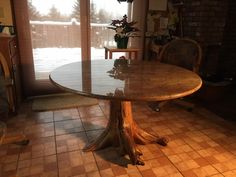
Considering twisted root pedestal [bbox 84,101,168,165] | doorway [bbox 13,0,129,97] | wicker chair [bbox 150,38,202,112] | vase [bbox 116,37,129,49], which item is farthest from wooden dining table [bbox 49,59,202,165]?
doorway [bbox 13,0,129,97]

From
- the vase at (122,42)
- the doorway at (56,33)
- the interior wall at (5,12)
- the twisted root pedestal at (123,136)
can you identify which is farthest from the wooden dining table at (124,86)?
the interior wall at (5,12)

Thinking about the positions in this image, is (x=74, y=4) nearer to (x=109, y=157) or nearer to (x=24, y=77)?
(x=24, y=77)

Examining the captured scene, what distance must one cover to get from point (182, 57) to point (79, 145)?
64.5 inches

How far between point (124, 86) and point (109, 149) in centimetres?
A: 80

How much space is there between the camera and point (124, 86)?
1.33m

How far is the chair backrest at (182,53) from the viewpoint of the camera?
2.50m

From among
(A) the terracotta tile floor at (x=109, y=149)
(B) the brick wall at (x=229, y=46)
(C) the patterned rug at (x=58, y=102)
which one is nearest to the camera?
(A) the terracotta tile floor at (x=109, y=149)

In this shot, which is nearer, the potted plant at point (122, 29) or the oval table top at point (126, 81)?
the oval table top at point (126, 81)

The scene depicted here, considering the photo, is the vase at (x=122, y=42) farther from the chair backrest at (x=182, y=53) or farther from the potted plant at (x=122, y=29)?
the chair backrest at (x=182, y=53)

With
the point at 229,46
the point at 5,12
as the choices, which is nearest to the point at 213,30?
the point at 229,46

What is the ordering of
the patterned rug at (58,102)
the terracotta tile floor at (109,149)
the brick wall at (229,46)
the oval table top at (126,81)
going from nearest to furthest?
the oval table top at (126,81), the terracotta tile floor at (109,149), the patterned rug at (58,102), the brick wall at (229,46)

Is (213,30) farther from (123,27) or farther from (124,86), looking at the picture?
(124,86)

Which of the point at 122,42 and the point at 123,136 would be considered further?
the point at 122,42

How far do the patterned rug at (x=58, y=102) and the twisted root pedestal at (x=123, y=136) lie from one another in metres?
0.96
